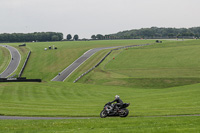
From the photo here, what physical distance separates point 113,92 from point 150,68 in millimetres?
32590

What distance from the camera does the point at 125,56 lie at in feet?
335

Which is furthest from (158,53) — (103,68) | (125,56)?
(103,68)

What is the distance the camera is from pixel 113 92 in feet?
173

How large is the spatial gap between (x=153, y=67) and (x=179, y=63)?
9.03 m

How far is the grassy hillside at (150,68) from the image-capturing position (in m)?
66.9

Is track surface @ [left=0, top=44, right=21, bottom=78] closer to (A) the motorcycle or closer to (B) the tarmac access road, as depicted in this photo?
(B) the tarmac access road

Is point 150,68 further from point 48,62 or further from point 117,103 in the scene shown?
point 117,103

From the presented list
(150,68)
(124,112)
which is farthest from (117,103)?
(150,68)

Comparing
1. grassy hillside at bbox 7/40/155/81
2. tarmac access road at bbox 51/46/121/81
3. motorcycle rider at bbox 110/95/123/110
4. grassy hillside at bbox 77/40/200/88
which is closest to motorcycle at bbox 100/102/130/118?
motorcycle rider at bbox 110/95/123/110

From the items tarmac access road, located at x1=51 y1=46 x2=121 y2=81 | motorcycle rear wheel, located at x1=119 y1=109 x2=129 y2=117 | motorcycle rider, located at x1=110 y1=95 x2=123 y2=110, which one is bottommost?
tarmac access road, located at x1=51 y1=46 x2=121 y2=81

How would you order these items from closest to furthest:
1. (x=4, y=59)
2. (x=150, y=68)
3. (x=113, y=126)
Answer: (x=113, y=126)
(x=150, y=68)
(x=4, y=59)

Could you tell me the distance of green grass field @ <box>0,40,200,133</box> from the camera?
20.1 m

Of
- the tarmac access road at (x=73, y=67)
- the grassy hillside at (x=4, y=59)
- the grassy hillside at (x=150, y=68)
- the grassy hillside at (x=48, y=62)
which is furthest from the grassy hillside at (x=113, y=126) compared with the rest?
the grassy hillside at (x=4, y=59)

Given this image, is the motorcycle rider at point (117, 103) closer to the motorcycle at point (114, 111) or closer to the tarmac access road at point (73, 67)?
the motorcycle at point (114, 111)
